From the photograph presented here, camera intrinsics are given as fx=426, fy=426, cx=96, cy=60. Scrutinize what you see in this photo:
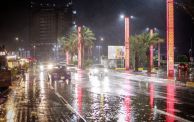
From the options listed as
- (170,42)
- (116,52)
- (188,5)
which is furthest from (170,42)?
(116,52)

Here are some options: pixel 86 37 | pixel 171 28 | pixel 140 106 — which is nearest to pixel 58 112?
pixel 140 106

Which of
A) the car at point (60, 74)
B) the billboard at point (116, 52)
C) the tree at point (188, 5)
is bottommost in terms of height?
the car at point (60, 74)

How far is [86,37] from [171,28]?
181 feet

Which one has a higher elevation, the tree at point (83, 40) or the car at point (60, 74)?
the tree at point (83, 40)

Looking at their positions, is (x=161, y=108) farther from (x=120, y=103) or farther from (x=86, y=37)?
(x=86, y=37)

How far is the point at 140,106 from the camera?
1847cm

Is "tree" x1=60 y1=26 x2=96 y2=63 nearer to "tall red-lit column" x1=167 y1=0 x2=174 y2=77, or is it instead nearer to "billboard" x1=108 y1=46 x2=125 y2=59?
"billboard" x1=108 y1=46 x2=125 y2=59

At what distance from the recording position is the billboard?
81188 millimetres

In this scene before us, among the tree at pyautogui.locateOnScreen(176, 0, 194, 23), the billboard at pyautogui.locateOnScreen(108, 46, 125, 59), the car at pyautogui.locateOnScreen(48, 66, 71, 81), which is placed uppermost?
the tree at pyautogui.locateOnScreen(176, 0, 194, 23)

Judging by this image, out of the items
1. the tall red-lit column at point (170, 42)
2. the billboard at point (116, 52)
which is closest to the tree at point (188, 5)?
the tall red-lit column at point (170, 42)

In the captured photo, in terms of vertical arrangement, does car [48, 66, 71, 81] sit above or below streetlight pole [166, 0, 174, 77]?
below

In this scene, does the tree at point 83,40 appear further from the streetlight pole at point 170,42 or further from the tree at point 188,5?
the tree at point 188,5

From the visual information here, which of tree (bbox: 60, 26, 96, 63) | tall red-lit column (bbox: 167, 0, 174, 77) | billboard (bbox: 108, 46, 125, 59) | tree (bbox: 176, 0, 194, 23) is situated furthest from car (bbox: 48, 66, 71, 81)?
tree (bbox: 60, 26, 96, 63)

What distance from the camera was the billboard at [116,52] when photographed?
81188mm
